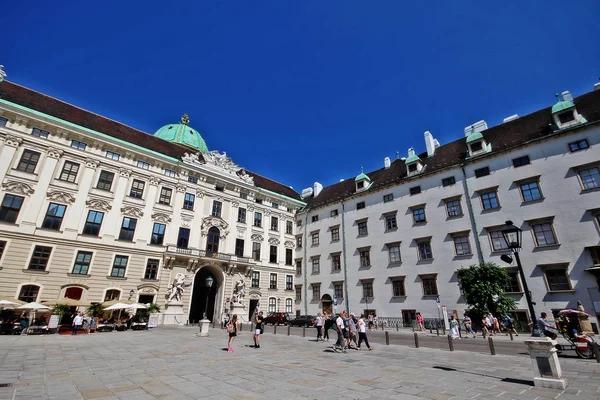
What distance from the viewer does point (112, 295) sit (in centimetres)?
2569

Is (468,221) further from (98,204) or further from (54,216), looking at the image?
(54,216)

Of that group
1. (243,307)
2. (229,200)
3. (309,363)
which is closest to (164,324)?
Answer: (243,307)

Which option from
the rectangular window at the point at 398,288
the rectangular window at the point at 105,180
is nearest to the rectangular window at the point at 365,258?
the rectangular window at the point at 398,288

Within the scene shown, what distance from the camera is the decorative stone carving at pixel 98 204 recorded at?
26.6m

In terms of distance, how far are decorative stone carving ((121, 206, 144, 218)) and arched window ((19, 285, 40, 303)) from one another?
29.0ft

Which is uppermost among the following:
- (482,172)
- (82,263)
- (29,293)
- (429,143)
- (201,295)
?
(429,143)

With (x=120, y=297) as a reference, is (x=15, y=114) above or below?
above

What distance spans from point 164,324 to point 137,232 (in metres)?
9.40

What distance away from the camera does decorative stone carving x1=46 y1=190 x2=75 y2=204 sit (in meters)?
24.9

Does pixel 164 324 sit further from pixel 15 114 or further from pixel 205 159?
pixel 15 114

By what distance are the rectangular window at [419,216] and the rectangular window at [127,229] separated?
29.1 meters

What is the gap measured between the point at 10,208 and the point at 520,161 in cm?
4322

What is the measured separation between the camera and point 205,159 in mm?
36406

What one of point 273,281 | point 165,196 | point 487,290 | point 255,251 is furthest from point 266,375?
point 273,281
